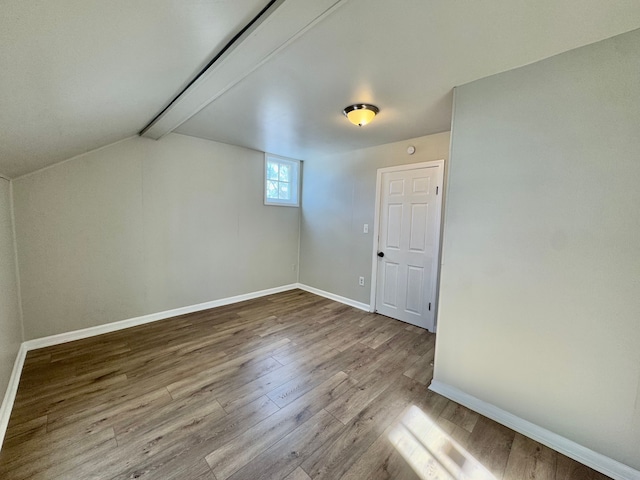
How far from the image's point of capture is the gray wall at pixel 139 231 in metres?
2.53

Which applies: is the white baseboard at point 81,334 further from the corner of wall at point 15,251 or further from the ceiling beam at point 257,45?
the ceiling beam at point 257,45

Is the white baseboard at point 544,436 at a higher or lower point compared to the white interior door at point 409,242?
lower

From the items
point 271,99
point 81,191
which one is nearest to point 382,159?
point 271,99

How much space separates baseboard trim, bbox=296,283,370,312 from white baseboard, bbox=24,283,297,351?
79 cm

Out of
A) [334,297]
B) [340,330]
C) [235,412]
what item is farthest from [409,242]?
[235,412]

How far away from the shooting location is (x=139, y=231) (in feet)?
10.2

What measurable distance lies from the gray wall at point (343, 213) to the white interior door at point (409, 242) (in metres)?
0.16

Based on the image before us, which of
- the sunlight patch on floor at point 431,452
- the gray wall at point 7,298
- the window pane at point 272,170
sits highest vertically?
the window pane at point 272,170

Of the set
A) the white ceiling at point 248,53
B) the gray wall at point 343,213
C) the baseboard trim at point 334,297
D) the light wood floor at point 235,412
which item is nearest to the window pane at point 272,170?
the gray wall at point 343,213

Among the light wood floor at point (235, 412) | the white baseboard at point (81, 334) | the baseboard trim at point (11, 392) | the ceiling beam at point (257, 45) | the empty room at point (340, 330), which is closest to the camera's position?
the ceiling beam at point (257, 45)

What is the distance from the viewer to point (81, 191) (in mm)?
2684

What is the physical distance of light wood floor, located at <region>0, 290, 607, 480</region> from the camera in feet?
4.58

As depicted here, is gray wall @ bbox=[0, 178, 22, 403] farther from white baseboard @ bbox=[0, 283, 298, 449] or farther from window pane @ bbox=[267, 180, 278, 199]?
window pane @ bbox=[267, 180, 278, 199]

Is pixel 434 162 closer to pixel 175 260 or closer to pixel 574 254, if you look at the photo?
pixel 574 254
